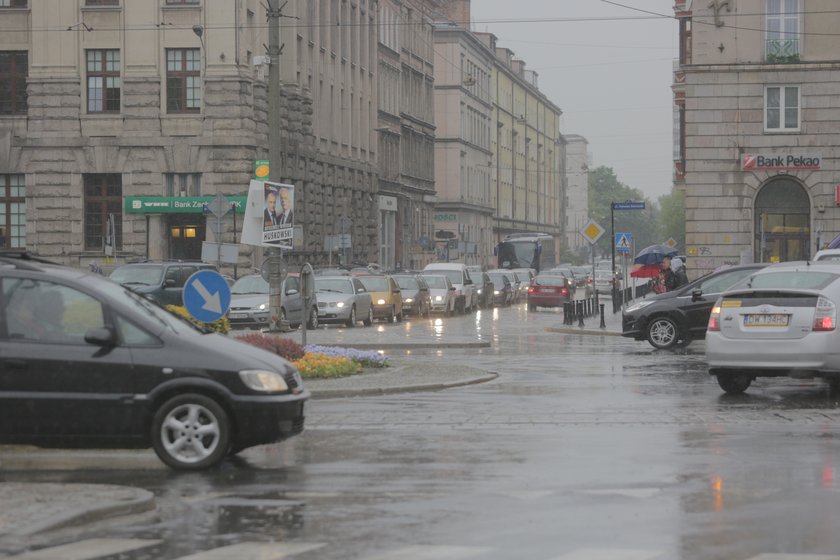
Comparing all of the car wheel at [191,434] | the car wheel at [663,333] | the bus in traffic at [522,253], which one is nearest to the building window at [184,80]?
the car wheel at [663,333]

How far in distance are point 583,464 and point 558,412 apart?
472 cm

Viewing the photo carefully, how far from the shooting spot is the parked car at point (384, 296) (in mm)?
47594

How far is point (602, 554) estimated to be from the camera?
26.9 feet

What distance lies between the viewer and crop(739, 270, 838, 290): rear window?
18422 millimetres

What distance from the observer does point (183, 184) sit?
57969mm

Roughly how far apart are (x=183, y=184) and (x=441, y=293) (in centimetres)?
1111

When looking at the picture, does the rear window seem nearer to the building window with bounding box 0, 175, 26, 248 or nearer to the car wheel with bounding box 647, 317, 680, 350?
the car wheel with bounding box 647, 317, 680, 350

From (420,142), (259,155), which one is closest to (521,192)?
(420,142)

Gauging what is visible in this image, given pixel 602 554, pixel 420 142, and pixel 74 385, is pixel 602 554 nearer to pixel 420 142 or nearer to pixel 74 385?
pixel 74 385

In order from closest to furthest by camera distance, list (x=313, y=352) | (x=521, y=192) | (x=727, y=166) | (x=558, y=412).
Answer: (x=558, y=412) → (x=313, y=352) → (x=727, y=166) → (x=521, y=192)

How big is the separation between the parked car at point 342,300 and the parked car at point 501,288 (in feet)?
79.9

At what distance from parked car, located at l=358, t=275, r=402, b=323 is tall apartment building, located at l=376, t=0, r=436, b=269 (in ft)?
128

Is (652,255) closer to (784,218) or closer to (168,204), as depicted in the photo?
(784,218)

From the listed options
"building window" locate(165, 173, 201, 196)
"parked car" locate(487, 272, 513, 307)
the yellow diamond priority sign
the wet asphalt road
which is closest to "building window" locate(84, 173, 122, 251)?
"building window" locate(165, 173, 201, 196)
